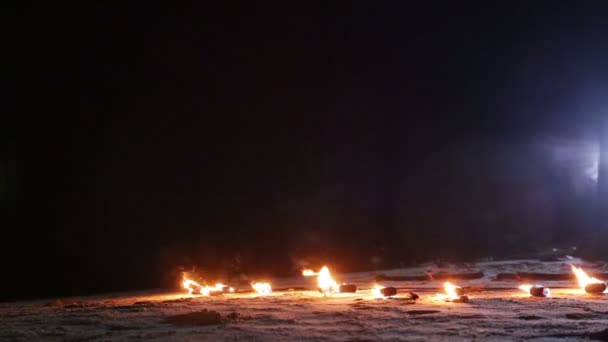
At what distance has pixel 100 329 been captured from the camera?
12625 millimetres

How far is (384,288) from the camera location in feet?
56.0

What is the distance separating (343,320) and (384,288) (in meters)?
5.07

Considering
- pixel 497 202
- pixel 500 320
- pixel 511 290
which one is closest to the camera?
pixel 500 320

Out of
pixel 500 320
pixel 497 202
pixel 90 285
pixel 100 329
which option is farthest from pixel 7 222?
pixel 497 202

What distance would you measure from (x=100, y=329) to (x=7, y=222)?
22.5m

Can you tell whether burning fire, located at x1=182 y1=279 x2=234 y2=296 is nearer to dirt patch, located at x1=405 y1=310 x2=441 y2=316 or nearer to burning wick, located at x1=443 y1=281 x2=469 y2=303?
burning wick, located at x1=443 y1=281 x2=469 y2=303

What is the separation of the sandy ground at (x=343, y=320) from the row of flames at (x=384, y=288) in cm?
35

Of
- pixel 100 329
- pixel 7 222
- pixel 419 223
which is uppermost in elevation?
pixel 419 223

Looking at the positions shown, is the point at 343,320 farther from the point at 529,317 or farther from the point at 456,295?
the point at 456,295

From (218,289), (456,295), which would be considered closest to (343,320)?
(456,295)

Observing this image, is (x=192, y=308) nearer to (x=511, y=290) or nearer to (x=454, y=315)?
(x=454, y=315)

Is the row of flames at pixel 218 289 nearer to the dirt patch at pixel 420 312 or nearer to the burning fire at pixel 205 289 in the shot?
the burning fire at pixel 205 289

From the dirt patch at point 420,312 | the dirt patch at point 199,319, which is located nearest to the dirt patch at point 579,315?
the dirt patch at point 420,312

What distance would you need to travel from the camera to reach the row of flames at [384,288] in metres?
15.9
